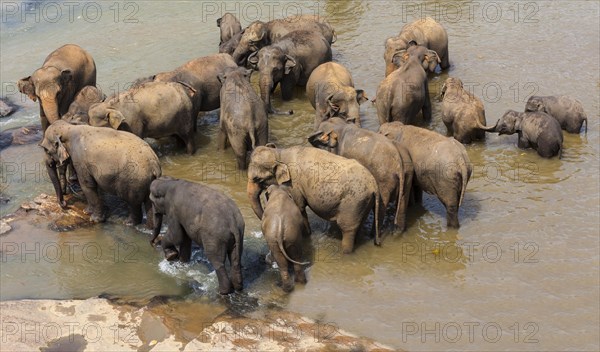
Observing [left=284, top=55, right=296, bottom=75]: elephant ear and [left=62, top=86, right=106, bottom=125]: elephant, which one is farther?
[left=284, top=55, right=296, bottom=75]: elephant ear

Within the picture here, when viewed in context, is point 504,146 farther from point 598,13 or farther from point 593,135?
point 598,13

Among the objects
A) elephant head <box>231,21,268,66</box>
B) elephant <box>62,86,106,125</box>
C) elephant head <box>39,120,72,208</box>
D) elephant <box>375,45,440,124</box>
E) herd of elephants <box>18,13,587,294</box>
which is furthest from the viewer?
elephant head <box>231,21,268,66</box>

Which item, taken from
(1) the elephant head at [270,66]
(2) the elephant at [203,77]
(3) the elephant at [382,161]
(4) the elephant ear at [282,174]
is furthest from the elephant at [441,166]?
(2) the elephant at [203,77]

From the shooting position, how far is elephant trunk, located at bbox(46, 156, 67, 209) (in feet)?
29.8

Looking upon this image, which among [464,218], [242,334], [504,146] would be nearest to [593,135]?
[504,146]

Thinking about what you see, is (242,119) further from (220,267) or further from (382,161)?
(220,267)

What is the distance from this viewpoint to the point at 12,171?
416 inches

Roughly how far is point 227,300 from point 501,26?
31.8 feet

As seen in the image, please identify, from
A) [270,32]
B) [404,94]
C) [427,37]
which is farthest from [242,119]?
[427,37]

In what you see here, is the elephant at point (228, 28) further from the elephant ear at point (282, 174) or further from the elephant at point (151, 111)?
the elephant ear at point (282, 174)

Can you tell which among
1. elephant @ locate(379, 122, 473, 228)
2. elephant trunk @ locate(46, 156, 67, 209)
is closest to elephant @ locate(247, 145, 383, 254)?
elephant @ locate(379, 122, 473, 228)

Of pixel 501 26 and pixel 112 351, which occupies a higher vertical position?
pixel 501 26

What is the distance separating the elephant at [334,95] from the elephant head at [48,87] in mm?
3618

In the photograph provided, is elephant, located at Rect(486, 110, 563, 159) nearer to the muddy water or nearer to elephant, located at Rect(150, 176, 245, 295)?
the muddy water
